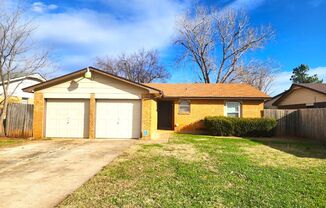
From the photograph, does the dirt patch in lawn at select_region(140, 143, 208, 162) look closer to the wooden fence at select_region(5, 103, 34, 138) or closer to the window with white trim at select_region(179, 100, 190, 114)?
the wooden fence at select_region(5, 103, 34, 138)

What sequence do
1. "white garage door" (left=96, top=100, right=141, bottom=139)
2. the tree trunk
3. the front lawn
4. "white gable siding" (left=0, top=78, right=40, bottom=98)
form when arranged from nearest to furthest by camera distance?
the front lawn
"white garage door" (left=96, top=100, right=141, bottom=139)
the tree trunk
"white gable siding" (left=0, top=78, right=40, bottom=98)

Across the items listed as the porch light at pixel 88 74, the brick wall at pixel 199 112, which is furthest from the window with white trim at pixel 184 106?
the porch light at pixel 88 74

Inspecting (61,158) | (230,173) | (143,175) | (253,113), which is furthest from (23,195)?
(253,113)

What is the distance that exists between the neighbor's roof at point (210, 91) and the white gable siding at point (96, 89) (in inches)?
226

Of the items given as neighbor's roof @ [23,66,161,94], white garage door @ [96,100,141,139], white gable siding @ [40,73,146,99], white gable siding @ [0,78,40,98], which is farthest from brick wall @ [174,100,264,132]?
white gable siding @ [0,78,40,98]

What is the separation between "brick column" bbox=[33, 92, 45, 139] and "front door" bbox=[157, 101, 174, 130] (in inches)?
366

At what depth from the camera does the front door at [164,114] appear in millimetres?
22547

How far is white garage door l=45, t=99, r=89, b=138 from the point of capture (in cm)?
1547

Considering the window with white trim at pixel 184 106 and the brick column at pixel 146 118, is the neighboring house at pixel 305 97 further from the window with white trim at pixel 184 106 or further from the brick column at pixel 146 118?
the brick column at pixel 146 118

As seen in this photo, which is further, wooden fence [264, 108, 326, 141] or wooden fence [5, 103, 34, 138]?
wooden fence [264, 108, 326, 141]

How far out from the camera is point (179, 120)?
20.8 metres

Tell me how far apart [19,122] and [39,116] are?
1638 mm

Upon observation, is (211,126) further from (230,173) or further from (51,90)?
(230,173)

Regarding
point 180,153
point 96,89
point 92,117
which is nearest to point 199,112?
point 96,89
